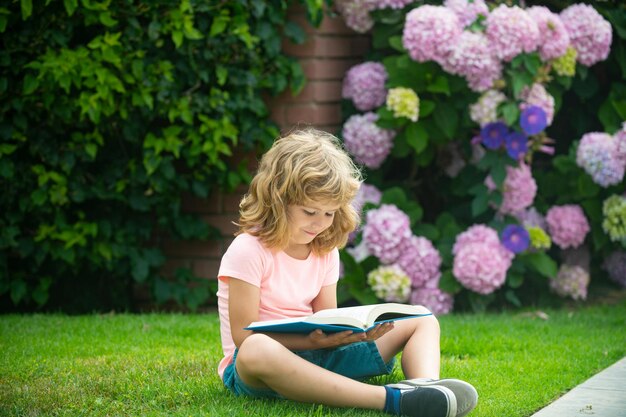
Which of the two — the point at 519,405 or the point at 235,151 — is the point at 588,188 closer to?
the point at 235,151

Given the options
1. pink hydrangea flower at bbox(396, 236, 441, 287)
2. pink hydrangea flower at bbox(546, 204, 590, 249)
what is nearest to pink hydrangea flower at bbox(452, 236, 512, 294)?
pink hydrangea flower at bbox(396, 236, 441, 287)

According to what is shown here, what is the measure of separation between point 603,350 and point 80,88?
2562 millimetres

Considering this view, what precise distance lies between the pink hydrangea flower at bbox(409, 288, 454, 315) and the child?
5.77 feet

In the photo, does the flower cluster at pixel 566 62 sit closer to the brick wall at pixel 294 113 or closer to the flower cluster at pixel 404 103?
the flower cluster at pixel 404 103

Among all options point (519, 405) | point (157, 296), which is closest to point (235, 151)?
point (157, 296)

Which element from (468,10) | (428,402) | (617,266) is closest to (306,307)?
(428,402)

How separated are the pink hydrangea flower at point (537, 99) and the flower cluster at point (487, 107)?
0.36ft

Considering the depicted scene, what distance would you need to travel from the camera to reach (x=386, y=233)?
461cm

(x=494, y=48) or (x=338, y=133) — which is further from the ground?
(x=494, y=48)

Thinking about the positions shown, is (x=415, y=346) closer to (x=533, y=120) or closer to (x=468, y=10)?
(x=533, y=120)

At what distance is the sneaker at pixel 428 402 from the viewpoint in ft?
7.97

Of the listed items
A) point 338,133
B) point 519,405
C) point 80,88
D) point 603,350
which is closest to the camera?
point 519,405

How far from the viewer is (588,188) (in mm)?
4871

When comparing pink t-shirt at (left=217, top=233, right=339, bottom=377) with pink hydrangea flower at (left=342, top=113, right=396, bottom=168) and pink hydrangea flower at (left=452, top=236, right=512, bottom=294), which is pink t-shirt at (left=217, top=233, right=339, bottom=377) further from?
pink hydrangea flower at (left=342, top=113, right=396, bottom=168)
